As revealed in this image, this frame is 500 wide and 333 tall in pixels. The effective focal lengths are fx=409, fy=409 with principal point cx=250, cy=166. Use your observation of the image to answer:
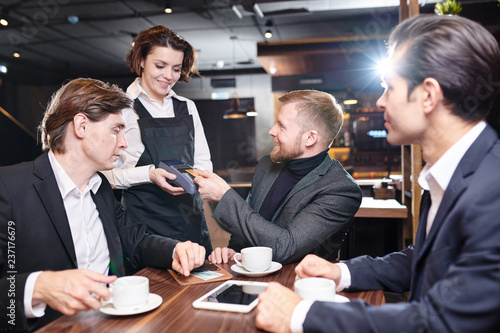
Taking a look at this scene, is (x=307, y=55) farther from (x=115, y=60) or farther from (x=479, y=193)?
(x=479, y=193)

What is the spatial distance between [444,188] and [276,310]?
52cm

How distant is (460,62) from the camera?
97 centimetres

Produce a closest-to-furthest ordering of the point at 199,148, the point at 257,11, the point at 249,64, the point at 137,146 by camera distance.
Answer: the point at 137,146 → the point at 199,148 → the point at 257,11 → the point at 249,64

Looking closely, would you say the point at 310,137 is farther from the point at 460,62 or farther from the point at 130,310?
the point at 130,310

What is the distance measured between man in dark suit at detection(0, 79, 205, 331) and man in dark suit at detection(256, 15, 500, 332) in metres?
0.66

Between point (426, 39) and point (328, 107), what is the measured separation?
1.08 metres

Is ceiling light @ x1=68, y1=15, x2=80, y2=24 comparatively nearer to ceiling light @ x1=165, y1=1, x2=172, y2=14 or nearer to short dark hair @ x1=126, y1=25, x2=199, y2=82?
ceiling light @ x1=165, y1=1, x2=172, y2=14

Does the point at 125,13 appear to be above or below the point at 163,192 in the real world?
above

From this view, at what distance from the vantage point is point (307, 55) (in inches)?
301

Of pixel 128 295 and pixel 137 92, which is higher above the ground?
pixel 137 92

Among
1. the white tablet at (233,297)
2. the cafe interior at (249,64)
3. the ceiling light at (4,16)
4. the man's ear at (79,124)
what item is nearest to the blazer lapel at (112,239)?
the man's ear at (79,124)

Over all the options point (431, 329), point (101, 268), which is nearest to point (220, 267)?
point (101, 268)

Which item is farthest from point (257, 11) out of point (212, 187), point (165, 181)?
point (212, 187)

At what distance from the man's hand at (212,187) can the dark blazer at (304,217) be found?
0.16ft
